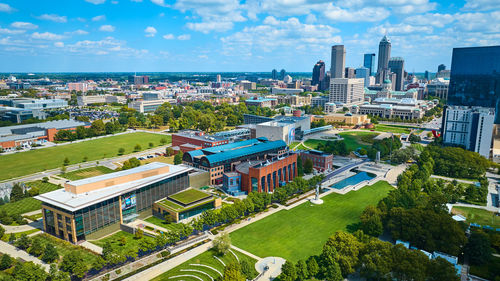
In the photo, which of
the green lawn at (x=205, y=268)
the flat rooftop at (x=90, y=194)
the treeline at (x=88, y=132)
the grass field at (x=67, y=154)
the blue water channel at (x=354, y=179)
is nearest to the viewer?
the green lawn at (x=205, y=268)

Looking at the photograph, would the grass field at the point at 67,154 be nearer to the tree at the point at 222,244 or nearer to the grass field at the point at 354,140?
the grass field at the point at 354,140

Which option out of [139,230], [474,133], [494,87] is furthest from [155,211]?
[494,87]

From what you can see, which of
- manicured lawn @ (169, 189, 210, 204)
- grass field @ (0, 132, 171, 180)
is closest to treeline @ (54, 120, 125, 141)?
grass field @ (0, 132, 171, 180)

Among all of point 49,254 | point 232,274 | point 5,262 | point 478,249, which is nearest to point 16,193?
point 5,262

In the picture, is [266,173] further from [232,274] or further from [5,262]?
[5,262]

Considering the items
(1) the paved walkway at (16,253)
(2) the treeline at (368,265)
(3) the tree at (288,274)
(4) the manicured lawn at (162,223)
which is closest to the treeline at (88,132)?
(1) the paved walkway at (16,253)

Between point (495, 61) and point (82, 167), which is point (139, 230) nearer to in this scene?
point (82, 167)

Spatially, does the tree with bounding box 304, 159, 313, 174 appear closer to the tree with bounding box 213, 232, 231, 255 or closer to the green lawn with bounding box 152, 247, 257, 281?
the green lawn with bounding box 152, 247, 257, 281
